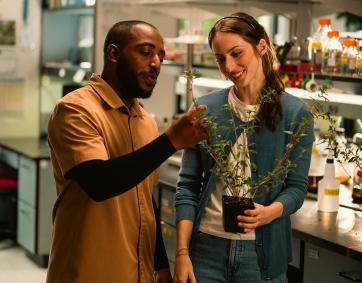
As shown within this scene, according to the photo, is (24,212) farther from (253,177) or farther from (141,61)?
(141,61)

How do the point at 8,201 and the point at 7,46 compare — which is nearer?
the point at 8,201

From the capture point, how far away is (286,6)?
426 cm

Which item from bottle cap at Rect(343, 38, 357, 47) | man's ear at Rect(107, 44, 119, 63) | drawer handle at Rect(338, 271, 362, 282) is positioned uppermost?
bottle cap at Rect(343, 38, 357, 47)

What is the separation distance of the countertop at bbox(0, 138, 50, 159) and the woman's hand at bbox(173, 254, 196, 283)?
3.23 metres

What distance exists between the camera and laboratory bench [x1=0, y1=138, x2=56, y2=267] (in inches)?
200

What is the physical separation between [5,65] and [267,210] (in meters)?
4.47

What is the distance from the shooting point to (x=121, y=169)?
1.70 m

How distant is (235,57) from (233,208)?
1.43 feet

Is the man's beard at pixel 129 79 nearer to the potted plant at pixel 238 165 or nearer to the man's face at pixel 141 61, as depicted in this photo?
the man's face at pixel 141 61

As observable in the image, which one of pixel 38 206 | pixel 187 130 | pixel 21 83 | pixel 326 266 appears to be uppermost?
pixel 187 130

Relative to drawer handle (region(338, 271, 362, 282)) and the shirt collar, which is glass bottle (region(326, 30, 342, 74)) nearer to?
drawer handle (region(338, 271, 362, 282))

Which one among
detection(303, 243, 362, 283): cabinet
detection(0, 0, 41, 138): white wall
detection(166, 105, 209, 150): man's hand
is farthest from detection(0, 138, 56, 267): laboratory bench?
detection(166, 105, 209, 150): man's hand

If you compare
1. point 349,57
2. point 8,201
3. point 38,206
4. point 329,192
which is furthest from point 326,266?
point 8,201

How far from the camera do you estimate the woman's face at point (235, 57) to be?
2.04 metres
